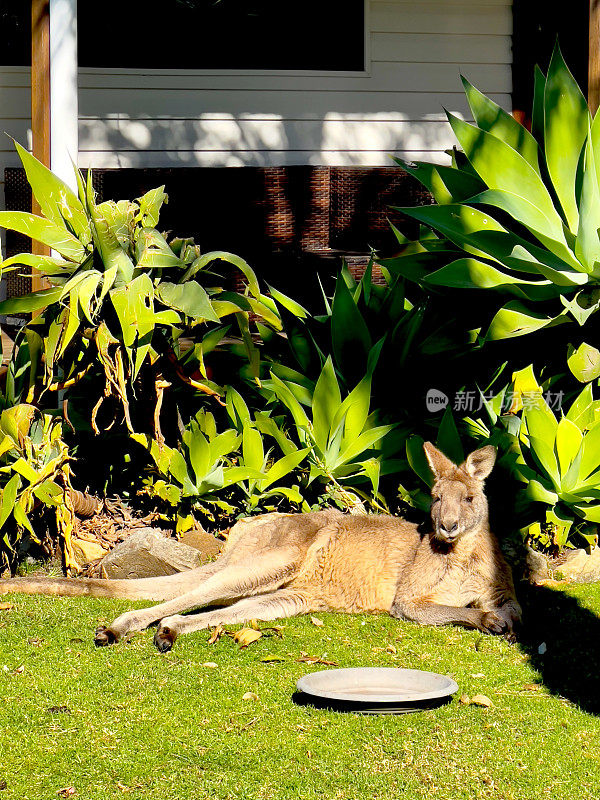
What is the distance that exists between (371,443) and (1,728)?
2.64 metres

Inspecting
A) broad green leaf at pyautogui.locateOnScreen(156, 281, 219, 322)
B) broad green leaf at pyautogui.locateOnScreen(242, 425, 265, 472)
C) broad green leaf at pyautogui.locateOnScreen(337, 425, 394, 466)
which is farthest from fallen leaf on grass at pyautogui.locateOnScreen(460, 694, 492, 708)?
broad green leaf at pyautogui.locateOnScreen(156, 281, 219, 322)

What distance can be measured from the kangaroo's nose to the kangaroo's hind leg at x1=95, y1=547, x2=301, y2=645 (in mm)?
697

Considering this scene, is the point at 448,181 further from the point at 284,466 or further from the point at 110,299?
the point at 110,299

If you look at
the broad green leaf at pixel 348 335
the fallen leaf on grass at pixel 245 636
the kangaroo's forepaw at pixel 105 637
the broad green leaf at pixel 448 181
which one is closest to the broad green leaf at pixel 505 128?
the broad green leaf at pixel 448 181

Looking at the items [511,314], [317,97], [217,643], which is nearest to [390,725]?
[217,643]

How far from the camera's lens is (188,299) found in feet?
16.9

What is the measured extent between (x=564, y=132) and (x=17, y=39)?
563cm

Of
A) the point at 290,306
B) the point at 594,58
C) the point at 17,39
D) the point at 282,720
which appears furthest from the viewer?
the point at 17,39

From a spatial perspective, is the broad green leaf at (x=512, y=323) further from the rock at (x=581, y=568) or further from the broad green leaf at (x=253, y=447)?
the broad green leaf at (x=253, y=447)

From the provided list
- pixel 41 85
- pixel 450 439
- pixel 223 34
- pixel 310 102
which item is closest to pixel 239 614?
pixel 450 439

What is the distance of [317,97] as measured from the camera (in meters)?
9.86

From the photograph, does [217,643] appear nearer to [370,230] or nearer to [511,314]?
[511,314]

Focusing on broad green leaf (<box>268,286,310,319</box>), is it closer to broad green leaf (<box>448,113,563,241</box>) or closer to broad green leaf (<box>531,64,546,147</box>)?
broad green leaf (<box>448,113,563,241</box>)

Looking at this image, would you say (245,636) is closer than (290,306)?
Yes
